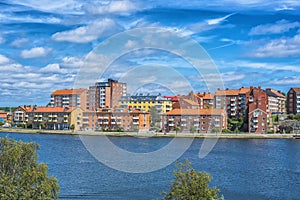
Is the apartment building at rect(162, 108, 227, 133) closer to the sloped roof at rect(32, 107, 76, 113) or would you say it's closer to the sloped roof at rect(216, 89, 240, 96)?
the sloped roof at rect(216, 89, 240, 96)

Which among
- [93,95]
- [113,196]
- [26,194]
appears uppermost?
[93,95]

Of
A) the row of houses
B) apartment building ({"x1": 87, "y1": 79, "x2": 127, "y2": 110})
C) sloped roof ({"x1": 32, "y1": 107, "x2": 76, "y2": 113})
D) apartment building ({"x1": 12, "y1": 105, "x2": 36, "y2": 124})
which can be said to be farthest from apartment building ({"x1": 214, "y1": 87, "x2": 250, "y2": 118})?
apartment building ({"x1": 12, "y1": 105, "x2": 36, "y2": 124})

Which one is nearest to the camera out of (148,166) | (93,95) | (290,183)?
(290,183)

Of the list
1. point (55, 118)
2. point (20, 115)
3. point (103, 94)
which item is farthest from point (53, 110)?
point (20, 115)

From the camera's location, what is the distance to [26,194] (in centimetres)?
616

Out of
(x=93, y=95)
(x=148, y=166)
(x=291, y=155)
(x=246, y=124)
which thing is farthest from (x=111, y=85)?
(x=148, y=166)

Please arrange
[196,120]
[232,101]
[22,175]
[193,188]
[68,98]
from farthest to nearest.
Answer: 1. [68,98]
2. [232,101]
3. [196,120]
4. [22,175]
5. [193,188]

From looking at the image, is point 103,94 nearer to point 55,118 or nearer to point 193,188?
point 55,118

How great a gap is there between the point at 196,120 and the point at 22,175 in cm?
2837

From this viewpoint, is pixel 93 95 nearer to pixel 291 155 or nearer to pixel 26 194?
pixel 291 155

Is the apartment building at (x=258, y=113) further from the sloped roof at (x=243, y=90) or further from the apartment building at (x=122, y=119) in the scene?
the apartment building at (x=122, y=119)

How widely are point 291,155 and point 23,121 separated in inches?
1203

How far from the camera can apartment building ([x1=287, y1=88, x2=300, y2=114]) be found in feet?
A: 129

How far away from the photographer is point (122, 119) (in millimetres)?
35438
